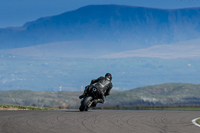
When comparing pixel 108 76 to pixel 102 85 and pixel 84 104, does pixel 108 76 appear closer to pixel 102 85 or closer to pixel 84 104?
pixel 102 85

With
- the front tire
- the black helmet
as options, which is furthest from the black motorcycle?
the black helmet

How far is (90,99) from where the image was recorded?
83.1ft

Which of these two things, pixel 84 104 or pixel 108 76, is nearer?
pixel 84 104

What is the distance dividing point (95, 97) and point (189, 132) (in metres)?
11.6

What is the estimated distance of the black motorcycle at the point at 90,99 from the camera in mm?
25219

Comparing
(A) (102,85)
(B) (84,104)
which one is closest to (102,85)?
(A) (102,85)

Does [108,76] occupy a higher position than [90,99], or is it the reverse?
[108,76]

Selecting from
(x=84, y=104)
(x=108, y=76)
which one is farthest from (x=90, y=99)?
(x=108, y=76)

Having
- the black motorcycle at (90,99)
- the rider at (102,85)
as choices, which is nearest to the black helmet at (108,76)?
the rider at (102,85)

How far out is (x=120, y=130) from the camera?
14.7 metres

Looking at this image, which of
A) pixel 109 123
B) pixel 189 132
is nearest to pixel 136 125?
pixel 109 123

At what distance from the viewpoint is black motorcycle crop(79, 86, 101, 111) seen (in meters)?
25.2

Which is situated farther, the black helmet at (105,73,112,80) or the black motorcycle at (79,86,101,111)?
the black helmet at (105,73,112,80)

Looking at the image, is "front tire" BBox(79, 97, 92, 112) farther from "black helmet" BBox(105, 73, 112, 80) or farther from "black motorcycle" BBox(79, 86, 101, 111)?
"black helmet" BBox(105, 73, 112, 80)
